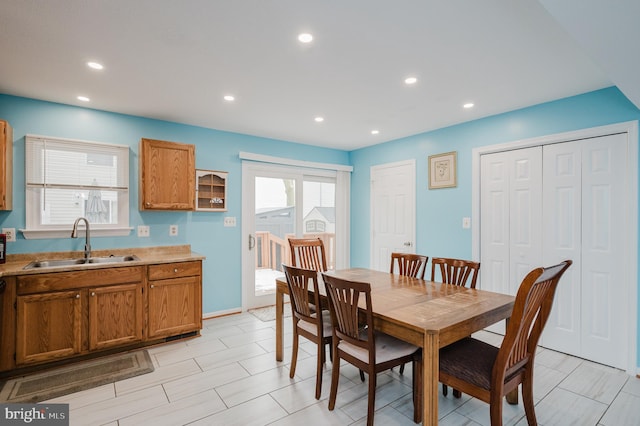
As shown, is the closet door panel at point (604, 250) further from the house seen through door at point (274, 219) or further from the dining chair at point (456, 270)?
the house seen through door at point (274, 219)

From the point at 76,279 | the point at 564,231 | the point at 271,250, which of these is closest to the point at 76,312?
the point at 76,279

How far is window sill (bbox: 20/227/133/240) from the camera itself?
3.02m

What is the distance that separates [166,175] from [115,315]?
150cm

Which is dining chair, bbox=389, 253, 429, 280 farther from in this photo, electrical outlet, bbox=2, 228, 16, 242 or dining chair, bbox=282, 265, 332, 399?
electrical outlet, bbox=2, 228, 16, 242

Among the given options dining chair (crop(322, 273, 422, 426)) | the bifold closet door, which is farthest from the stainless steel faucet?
the bifold closet door

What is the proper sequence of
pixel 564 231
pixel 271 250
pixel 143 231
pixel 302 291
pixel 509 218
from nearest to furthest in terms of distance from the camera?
pixel 302 291 < pixel 564 231 < pixel 509 218 < pixel 143 231 < pixel 271 250

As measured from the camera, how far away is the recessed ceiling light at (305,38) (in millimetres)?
2002

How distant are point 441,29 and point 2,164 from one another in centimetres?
363

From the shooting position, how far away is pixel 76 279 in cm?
273

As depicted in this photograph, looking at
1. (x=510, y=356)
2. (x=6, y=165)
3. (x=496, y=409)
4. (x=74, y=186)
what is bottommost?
(x=496, y=409)

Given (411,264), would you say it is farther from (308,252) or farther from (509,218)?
(509,218)

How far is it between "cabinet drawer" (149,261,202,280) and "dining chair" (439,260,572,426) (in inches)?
99.7

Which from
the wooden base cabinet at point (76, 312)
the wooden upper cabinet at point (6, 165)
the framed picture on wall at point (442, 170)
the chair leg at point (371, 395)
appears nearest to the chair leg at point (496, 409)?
the chair leg at point (371, 395)

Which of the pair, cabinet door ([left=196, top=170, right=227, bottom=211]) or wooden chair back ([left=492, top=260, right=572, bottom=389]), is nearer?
wooden chair back ([left=492, top=260, right=572, bottom=389])
